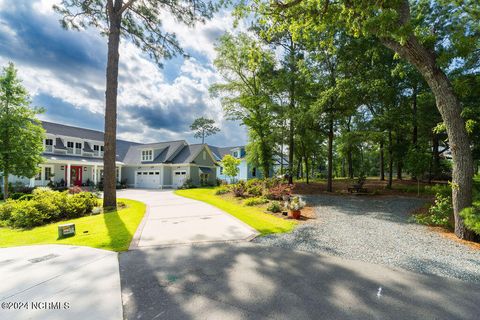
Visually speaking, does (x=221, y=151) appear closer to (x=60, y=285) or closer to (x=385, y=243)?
(x=385, y=243)

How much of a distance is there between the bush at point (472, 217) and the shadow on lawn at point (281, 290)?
281 centimetres

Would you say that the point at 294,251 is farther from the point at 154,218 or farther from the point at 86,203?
the point at 86,203

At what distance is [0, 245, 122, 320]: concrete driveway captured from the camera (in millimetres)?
2863

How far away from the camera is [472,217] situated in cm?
564

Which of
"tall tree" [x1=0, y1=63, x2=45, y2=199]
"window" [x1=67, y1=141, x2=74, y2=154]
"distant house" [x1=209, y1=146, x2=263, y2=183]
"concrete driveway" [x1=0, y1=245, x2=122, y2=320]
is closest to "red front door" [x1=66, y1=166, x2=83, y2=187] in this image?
"window" [x1=67, y1=141, x2=74, y2=154]

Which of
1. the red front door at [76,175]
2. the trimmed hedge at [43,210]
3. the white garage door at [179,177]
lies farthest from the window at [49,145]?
the trimmed hedge at [43,210]

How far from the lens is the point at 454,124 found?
20.0 feet

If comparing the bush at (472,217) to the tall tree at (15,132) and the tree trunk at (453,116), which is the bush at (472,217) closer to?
the tree trunk at (453,116)

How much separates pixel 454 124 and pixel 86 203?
1440cm

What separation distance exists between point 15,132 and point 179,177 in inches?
594

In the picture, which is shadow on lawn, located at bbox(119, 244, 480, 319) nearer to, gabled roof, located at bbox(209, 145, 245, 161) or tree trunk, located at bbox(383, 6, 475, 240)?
tree trunk, located at bbox(383, 6, 475, 240)

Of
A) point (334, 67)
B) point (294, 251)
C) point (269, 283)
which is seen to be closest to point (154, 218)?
point (294, 251)

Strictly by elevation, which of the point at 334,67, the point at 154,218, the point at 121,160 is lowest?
the point at 154,218

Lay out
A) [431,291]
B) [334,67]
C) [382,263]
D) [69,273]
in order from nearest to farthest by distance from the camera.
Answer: [431,291], [69,273], [382,263], [334,67]
